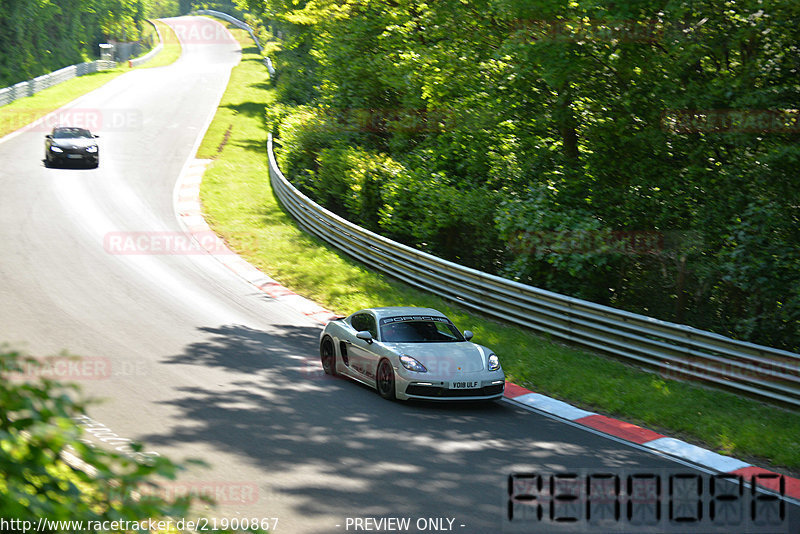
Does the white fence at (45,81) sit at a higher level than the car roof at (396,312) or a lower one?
higher

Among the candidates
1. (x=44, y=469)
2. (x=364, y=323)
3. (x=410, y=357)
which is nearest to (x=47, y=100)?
(x=364, y=323)

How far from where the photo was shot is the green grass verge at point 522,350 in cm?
1031

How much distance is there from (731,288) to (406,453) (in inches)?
298

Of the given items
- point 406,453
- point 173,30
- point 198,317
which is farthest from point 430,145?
point 173,30

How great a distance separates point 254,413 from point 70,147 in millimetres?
23326

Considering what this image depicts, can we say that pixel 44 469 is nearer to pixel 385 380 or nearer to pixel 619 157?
pixel 385 380

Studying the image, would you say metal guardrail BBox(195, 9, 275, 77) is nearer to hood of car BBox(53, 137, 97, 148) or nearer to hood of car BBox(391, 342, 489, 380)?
hood of car BBox(53, 137, 97, 148)

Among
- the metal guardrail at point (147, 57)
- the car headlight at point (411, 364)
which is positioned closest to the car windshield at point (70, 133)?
the car headlight at point (411, 364)

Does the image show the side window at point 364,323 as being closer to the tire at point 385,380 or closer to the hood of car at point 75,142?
the tire at point 385,380

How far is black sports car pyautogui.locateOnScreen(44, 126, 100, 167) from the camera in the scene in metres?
29.7

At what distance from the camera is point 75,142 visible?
98.9 ft

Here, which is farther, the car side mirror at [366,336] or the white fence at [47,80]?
the white fence at [47,80]

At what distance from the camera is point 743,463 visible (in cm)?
944

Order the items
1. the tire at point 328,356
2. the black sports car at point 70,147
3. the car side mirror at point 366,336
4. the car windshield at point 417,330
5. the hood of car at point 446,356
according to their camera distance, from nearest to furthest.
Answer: the hood of car at point 446,356 < the car side mirror at point 366,336 < the car windshield at point 417,330 < the tire at point 328,356 < the black sports car at point 70,147
